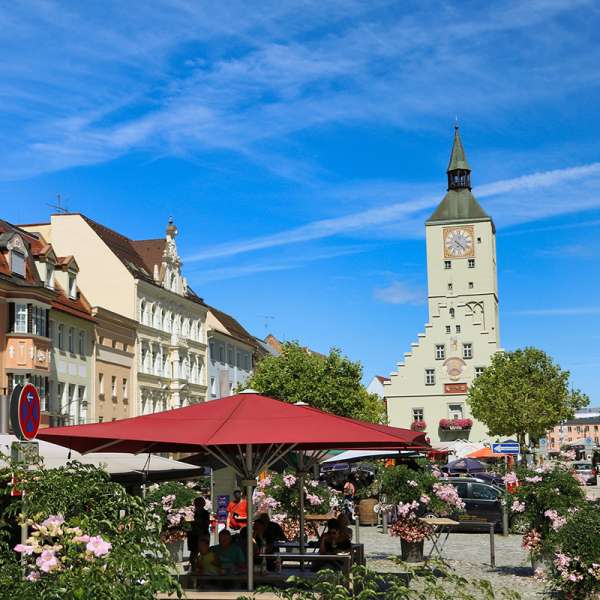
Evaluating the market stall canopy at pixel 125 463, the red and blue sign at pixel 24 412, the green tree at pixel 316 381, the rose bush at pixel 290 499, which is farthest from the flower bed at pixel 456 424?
the red and blue sign at pixel 24 412

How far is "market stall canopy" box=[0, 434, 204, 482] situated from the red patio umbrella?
→ 140 cm

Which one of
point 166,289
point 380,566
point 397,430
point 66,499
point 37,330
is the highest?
point 166,289

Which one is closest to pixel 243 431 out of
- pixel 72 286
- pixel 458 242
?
pixel 72 286

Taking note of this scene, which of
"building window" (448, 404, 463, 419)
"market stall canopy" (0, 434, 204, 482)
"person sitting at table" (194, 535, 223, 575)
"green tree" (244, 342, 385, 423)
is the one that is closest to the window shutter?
"green tree" (244, 342, 385, 423)

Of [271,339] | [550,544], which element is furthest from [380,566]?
[271,339]

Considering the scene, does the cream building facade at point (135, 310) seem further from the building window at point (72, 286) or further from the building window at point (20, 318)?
the building window at point (20, 318)

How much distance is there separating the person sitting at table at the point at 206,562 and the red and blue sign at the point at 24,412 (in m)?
3.40

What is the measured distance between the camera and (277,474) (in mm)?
23938

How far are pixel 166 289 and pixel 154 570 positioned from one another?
2276 inches

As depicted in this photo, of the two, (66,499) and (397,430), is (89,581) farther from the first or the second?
(397,430)

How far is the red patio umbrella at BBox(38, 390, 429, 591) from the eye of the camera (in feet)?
35.9

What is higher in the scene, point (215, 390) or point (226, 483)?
point (215, 390)

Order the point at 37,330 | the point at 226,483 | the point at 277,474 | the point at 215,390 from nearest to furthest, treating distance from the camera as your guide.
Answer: the point at 226,483 → the point at 277,474 → the point at 37,330 → the point at 215,390

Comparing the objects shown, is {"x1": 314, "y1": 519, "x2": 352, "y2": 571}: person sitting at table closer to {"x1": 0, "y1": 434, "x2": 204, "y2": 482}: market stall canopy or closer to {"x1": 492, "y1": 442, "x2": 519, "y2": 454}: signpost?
{"x1": 0, "y1": 434, "x2": 204, "y2": 482}: market stall canopy
